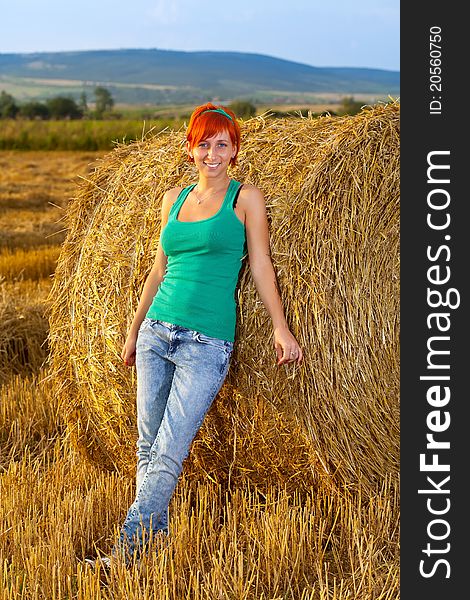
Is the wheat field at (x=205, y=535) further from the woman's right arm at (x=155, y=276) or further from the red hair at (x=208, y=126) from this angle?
the red hair at (x=208, y=126)

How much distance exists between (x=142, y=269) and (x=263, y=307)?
798mm

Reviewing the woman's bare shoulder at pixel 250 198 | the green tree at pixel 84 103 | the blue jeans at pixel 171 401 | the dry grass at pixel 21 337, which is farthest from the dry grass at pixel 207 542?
the green tree at pixel 84 103

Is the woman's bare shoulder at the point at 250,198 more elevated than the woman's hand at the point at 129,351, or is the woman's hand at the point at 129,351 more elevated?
the woman's bare shoulder at the point at 250,198

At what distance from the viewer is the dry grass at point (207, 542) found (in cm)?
385

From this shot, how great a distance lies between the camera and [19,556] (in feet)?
13.9

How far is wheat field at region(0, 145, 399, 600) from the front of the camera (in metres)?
3.86

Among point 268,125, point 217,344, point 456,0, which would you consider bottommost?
point 217,344

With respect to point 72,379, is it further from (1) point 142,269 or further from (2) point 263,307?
(2) point 263,307

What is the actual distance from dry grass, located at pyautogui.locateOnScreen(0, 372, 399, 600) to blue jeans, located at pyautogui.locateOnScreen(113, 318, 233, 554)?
0.16 m

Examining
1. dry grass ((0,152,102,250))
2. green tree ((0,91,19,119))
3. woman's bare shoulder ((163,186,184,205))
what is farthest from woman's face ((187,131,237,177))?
green tree ((0,91,19,119))

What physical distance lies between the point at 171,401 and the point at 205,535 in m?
0.64

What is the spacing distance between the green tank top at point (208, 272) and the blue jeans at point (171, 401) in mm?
58

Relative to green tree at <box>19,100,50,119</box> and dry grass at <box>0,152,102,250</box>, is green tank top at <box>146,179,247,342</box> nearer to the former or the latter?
dry grass at <box>0,152,102,250</box>

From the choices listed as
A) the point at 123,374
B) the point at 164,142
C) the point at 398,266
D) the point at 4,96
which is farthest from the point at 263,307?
the point at 4,96
